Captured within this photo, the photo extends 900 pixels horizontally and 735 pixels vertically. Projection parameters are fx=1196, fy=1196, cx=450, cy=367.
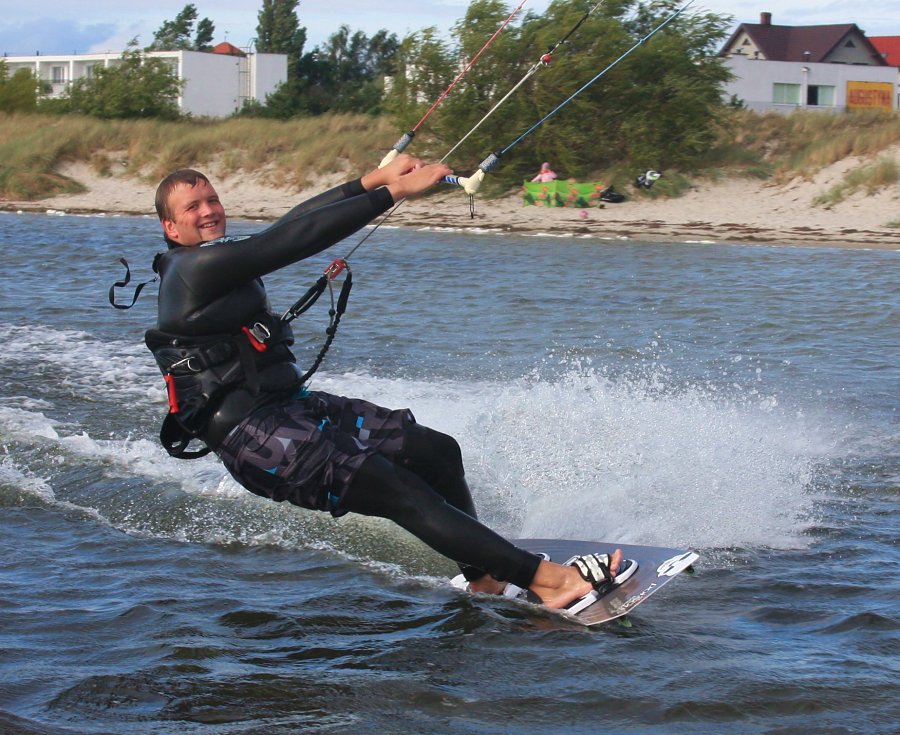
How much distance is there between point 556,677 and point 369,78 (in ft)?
244

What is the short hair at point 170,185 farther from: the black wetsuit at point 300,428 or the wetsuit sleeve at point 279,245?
the wetsuit sleeve at point 279,245

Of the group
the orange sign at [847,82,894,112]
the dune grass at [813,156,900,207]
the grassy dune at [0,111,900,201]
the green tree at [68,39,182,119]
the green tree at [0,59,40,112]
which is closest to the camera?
the dune grass at [813,156,900,207]

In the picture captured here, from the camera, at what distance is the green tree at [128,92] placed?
40312 mm

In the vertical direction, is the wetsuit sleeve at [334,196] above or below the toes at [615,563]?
above

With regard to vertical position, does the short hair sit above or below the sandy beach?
below

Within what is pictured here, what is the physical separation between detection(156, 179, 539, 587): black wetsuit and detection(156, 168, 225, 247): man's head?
0.28 ft

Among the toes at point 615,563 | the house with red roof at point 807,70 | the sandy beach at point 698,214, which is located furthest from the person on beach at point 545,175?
the toes at point 615,563

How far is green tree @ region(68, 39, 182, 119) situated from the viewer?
40.3m

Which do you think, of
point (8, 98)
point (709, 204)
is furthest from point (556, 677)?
point (8, 98)

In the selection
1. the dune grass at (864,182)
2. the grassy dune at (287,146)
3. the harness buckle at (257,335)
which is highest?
the grassy dune at (287,146)

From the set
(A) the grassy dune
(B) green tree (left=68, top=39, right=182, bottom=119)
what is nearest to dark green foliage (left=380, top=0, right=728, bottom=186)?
(A) the grassy dune

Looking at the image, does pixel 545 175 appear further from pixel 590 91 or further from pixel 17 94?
pixel 17 94

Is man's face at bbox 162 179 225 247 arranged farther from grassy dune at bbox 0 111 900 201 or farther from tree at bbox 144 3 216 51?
tree at bbox 144 3 216 51

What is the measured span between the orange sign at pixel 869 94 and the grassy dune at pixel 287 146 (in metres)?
22.7
